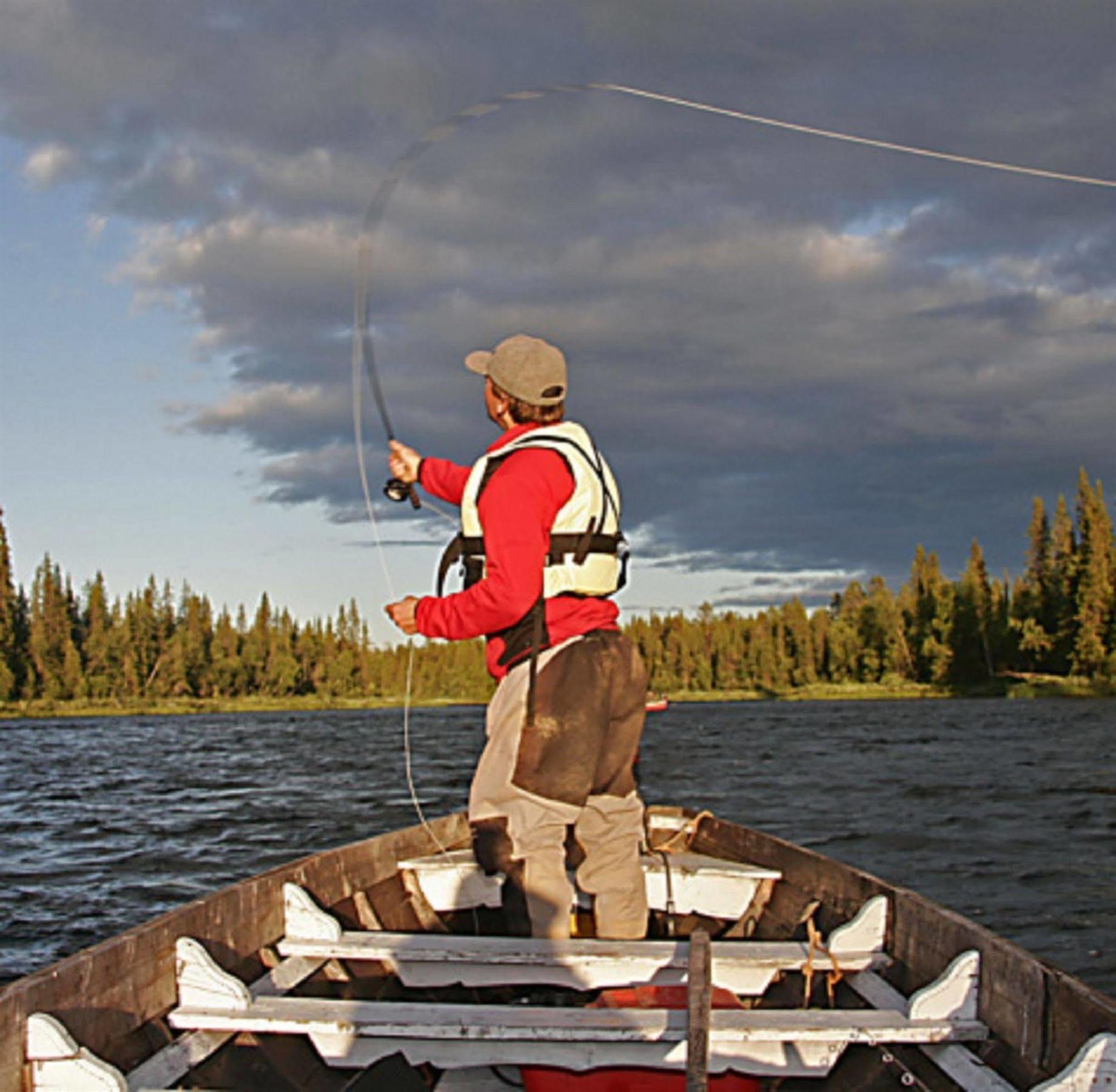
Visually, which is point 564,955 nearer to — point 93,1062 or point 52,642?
point 93,1062

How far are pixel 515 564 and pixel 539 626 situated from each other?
1.04ft

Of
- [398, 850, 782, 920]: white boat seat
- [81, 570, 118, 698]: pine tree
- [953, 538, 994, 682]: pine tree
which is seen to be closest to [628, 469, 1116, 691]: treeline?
[953, 538, 994, 682]: pine tree

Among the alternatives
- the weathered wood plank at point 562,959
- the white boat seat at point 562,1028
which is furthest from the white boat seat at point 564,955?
the white boat seat at point 562,1028

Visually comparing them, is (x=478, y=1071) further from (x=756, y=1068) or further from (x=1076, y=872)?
(x=1076, y=872)

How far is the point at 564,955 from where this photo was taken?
453cm

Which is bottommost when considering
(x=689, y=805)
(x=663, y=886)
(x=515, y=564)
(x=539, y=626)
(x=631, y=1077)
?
(x=689, y=805)

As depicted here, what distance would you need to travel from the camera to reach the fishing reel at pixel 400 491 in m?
5.82

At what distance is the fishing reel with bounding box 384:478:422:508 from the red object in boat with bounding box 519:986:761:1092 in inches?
108

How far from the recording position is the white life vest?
472cm

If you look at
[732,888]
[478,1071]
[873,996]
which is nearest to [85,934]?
[732,888]

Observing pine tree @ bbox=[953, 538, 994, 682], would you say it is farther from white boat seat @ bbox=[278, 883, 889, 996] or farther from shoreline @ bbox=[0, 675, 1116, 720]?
white boat seat @ bbox=[278, 883, 889, 996]

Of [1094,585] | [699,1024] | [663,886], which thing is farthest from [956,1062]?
[1094,585]

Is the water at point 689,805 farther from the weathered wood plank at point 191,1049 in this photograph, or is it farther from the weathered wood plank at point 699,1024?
the weathered wood plank at point 699,1024

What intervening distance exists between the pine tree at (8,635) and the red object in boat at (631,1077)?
118911mm
